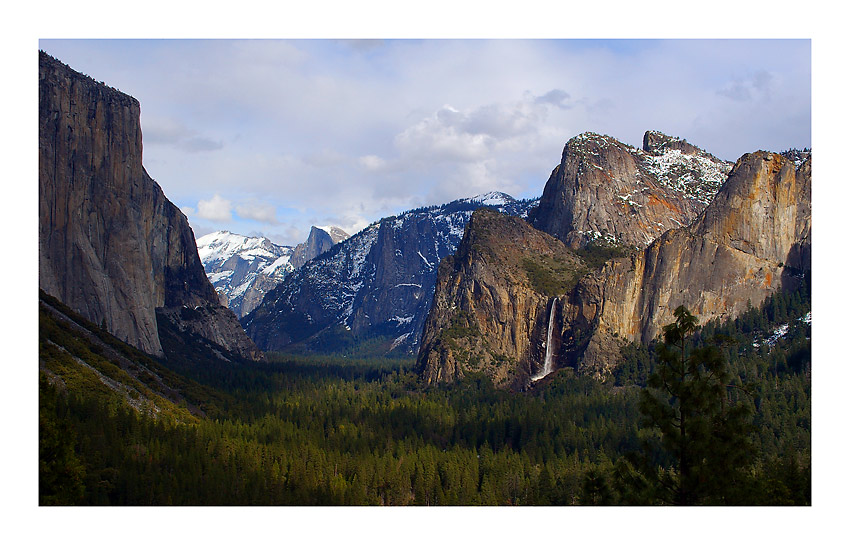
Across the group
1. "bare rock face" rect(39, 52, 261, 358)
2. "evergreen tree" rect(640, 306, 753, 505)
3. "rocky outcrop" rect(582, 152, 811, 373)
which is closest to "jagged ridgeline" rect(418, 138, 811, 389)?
"rocky outcrop" rect(582, 152, 811, 373)

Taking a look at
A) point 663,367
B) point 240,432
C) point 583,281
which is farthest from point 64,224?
point 663,367

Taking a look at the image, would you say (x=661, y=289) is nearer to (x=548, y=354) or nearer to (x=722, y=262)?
(x=722, y=262)

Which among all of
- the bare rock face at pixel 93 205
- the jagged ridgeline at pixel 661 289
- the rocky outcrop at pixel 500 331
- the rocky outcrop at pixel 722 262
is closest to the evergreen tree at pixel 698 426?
the bare rock face at pixel 93 205

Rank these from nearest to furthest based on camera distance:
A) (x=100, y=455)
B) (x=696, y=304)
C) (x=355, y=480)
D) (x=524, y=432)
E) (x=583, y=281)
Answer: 1. (x=100, y=455)
2. (x=355, y=480)
3. (x=524, y=432)
4. (x=696, y=304)
5. (x=583, y=281)

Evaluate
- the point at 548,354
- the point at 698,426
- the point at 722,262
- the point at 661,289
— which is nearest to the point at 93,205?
the point at 548,354

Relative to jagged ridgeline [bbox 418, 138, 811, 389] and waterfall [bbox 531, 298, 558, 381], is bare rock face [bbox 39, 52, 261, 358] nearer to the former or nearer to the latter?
jagged ridgeline [bbox 418, 138, 811, 389]

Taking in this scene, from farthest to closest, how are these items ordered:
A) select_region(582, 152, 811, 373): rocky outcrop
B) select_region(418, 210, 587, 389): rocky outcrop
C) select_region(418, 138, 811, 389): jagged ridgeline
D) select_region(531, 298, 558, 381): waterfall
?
1. select_region(531, 298, 558, 381): waterfall
2. select_region(418, 210, 587, 389): rocky outcrop
3. select_region(418, 138, 811, 389): jagged ridgeline
4. select_region(582, 152, 811, 373): rocky outcrop

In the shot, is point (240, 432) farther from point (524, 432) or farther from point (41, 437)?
point (41, 437)

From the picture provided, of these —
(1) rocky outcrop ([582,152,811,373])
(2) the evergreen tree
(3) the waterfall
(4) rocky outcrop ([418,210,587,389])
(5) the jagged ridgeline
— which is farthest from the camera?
(3) the waterfall

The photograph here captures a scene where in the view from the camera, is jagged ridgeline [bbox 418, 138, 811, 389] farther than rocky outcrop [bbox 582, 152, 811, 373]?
Yes
